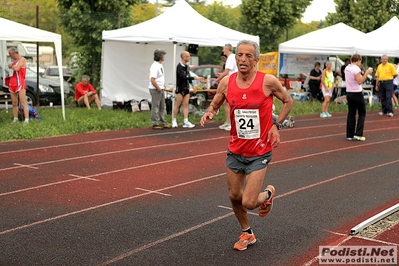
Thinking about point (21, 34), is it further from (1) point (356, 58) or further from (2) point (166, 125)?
(1) point (356, 58)

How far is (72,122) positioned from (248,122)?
1033 centimetres

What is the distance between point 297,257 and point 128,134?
9186 mm

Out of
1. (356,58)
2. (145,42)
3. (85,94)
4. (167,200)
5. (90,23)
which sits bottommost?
(167,200)

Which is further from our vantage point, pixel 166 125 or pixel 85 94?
pixel 85 94

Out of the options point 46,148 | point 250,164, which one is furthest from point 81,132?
point 250,164

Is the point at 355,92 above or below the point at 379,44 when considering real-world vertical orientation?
below

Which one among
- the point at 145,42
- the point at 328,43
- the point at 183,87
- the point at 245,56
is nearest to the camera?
the point at 245,56

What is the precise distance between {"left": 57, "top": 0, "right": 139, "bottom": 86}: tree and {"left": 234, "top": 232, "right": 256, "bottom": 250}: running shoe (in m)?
16.5

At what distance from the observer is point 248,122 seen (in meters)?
5.99

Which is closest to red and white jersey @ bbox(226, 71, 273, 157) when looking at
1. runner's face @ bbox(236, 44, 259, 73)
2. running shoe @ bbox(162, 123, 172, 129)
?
runner's face @ bbox(236, 44, 259, 73)

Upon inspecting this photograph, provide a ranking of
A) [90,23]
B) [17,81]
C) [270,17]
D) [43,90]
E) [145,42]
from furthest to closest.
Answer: [270,17] < [90,23] < [43,90] < [145,42] < [17,81]

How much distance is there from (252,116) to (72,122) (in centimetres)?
1034

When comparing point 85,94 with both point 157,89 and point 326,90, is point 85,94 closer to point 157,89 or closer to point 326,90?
point 157,89

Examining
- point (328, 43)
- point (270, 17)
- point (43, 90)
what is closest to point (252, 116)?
point (43, 90)
